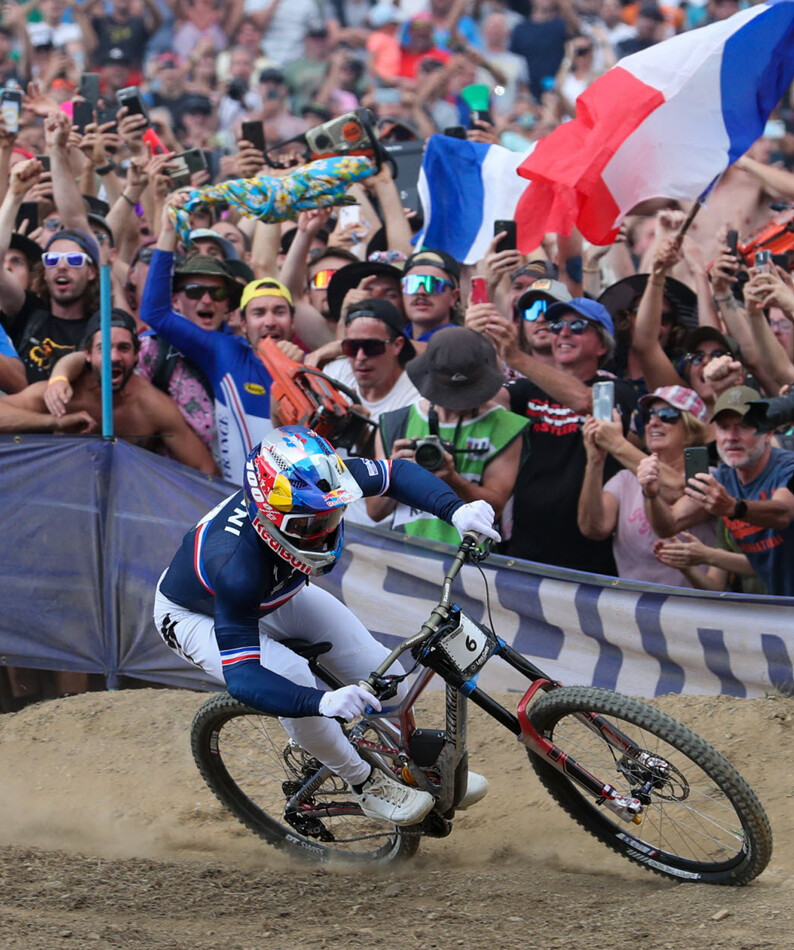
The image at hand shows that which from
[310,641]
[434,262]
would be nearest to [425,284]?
[434,262]

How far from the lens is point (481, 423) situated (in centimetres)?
727

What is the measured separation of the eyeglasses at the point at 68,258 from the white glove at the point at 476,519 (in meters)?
4.30

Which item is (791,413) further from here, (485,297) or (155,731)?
(155,731)

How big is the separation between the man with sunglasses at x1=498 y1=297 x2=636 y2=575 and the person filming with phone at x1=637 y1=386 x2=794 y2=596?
623 mm

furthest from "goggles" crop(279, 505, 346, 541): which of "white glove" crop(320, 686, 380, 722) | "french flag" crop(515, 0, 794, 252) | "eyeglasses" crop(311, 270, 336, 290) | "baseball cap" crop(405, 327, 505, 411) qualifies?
"eyeglasses" crop(311, 270, 336, 290)

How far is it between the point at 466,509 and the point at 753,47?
489cm

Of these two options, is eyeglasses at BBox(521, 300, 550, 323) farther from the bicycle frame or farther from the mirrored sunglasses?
the bicycle frame

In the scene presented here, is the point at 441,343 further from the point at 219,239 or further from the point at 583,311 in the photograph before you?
the point at 219,239

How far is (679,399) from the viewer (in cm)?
724

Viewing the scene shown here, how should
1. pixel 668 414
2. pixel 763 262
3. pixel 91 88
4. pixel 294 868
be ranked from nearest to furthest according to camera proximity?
pixel 294 868
pixel 668 414
pixel 763 262
pixel 91 88

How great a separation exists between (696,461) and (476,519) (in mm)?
1944

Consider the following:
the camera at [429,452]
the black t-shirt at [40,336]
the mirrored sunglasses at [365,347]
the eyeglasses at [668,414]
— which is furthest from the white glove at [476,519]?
the black t-shirt at [40,336]

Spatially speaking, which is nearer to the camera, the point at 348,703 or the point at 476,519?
the point at 348,703

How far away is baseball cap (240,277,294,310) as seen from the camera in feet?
26.8
